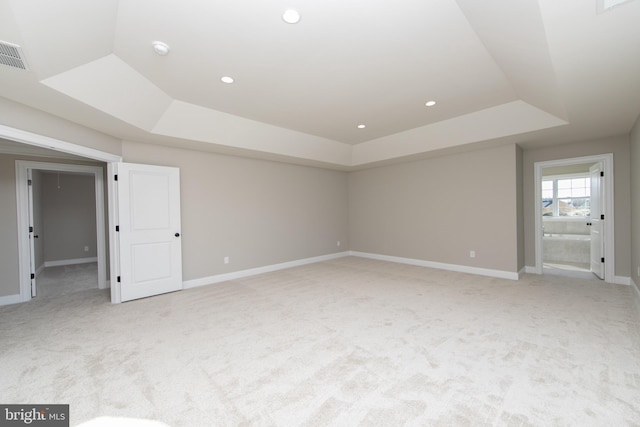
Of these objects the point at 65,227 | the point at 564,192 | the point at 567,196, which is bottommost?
the point at 65,227

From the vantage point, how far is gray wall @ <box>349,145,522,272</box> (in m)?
4.80

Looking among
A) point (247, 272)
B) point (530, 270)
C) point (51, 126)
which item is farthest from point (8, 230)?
point (530, 270)

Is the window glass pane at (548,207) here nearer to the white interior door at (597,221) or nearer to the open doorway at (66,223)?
the white interior door at (597,221)

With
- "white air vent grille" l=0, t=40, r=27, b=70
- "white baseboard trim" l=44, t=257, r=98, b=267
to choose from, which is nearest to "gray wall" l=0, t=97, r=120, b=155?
"white air vent grille" l=0, t=40, r=27, b=70

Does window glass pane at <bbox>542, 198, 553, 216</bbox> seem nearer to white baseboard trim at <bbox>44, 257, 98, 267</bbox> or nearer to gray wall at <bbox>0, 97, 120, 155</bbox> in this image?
gray wall at <bbox>0, 97, 120, 155</bbox>

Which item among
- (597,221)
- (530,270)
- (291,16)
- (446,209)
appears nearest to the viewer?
(291,16)

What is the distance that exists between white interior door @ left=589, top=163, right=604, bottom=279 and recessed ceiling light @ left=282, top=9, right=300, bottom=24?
5511mm

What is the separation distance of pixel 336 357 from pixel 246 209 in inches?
144

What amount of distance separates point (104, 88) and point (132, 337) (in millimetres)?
2550

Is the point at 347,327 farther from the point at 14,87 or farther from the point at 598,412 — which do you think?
the point at 14,87

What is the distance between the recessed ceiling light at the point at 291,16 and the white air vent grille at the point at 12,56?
1.85 meters

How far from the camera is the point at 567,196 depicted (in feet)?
24.7

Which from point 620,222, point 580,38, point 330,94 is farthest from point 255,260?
point 620,222

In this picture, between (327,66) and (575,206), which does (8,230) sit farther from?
(575,206)
